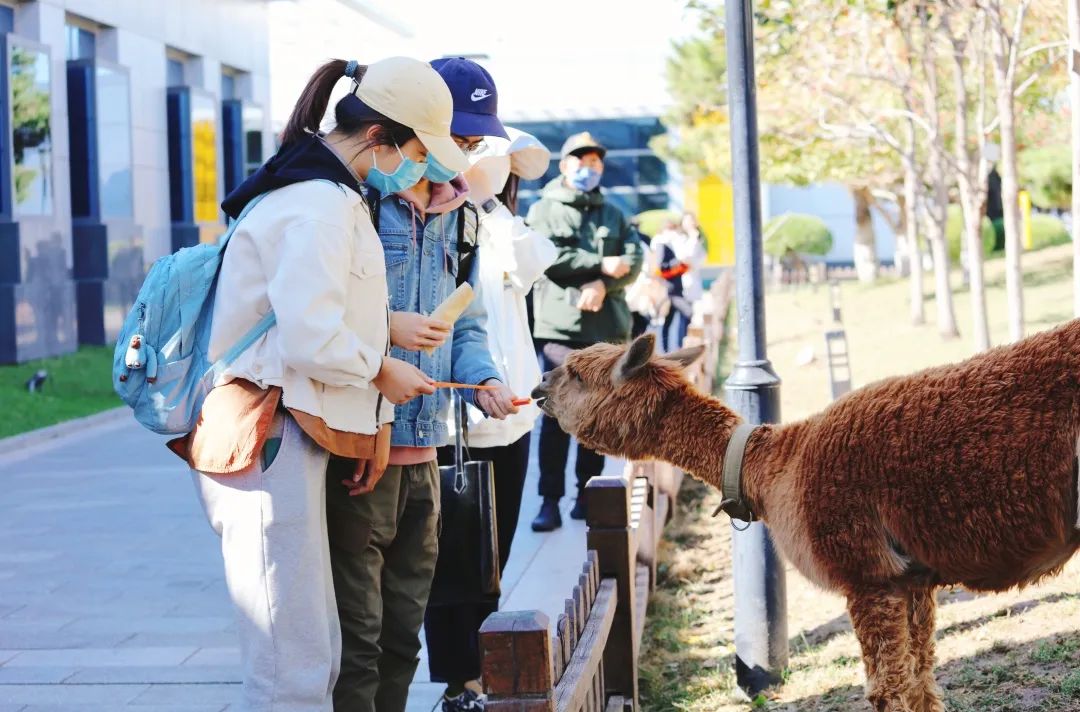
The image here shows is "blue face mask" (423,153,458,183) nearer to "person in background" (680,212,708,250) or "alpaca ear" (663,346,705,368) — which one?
"alpaca ear" (663,346,705,368)

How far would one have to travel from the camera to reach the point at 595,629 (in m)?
3.97

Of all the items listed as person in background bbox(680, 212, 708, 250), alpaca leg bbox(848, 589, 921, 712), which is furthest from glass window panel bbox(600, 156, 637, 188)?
alpaca leg bbox(848, 589, 921, 712)

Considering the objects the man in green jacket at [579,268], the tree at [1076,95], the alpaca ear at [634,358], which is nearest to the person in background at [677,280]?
the tree at [1076,95]

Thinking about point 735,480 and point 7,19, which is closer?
point 735,480

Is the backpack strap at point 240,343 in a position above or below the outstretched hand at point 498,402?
above

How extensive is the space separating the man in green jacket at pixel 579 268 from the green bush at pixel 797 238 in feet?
118

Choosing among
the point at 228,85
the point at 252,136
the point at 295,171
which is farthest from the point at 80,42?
the point at 295,171

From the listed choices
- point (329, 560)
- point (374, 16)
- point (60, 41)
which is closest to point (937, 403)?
point (329, 560)

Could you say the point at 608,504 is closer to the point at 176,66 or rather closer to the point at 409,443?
the point at 409,443

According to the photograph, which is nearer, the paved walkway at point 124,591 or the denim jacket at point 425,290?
the denim jacket at point 425,290

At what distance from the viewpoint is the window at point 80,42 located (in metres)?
20.7

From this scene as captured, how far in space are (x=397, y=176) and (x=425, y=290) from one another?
498mm

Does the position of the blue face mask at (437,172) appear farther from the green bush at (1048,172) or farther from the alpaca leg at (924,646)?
the green bush at (1048,172)

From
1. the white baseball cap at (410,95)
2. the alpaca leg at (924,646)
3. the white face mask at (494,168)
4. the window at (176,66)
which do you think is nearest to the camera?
the white baseball cap at (410,95)
